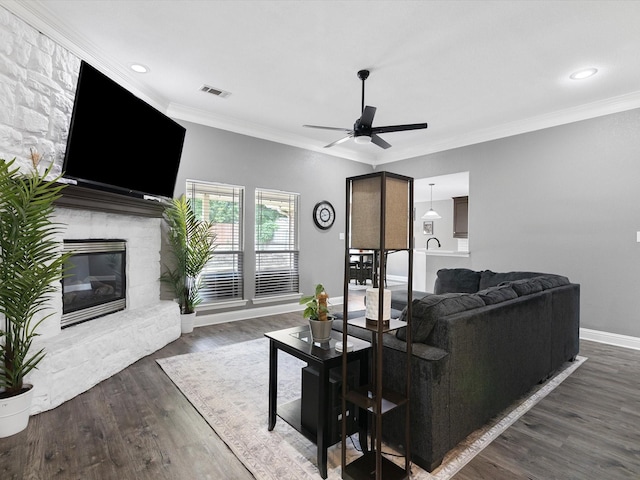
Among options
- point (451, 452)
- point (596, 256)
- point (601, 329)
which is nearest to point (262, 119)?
point (451, 452)

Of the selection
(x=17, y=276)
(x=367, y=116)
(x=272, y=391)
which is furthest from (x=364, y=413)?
(x=367, y=116)

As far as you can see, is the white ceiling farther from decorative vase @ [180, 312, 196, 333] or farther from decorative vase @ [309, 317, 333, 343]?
decorative vase @ [180, 312, 196, 333]

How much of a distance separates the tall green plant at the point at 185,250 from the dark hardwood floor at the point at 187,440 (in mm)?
1506

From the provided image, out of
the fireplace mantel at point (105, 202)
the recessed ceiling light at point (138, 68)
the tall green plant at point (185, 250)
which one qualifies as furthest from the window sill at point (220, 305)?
the recessed ceiling light at point (138, 68)

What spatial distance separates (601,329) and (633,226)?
1310mm

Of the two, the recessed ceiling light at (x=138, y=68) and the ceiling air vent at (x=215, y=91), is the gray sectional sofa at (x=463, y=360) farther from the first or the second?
the recessed ceiling light at (x=138, y=68)

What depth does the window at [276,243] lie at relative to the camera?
536cm

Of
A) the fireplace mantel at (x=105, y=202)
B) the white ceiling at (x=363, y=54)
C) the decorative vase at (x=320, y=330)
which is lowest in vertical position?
the decorative vase at (x=320, y=330)

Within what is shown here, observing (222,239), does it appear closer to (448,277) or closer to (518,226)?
(448,277)

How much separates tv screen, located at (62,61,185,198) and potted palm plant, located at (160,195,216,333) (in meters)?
0.33

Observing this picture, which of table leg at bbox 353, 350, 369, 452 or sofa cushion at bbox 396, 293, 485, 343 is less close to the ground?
sofa cushion at bbox 396, 293, 485, 343

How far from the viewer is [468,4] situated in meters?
2.47

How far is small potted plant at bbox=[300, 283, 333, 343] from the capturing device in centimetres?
200

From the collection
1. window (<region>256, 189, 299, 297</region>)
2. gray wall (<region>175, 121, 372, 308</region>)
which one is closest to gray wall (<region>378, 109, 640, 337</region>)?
gray wall (<region>175, 121, 372, 308</region>)
